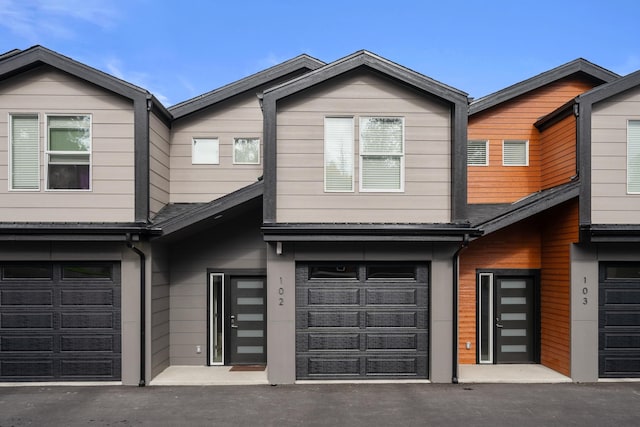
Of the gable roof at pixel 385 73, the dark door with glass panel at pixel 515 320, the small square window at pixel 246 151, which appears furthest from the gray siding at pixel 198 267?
the dark door with glass panel at pixel 515 320

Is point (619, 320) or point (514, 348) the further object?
point (514, 348)

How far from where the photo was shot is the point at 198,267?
1070 cm

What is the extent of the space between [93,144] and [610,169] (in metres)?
10.5

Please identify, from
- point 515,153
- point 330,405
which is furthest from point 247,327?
point 515,153

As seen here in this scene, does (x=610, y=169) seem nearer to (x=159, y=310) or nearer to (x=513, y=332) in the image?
(x=513, y=332)

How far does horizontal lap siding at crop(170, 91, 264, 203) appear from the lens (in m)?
11.1

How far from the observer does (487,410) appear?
7.64 m

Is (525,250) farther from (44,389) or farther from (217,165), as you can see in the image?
(44,389)

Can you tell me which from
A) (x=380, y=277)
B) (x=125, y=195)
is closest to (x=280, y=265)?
(x=380, y=277)

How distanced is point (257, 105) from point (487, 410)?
8.34m

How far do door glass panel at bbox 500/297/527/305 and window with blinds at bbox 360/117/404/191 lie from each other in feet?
13.1

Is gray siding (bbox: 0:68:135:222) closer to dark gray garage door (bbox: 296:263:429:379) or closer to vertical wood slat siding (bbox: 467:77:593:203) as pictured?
dark gray garage door (bbox: 296:263:429:379)

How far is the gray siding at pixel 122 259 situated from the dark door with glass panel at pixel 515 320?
797 cm

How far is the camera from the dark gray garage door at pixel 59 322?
912 cm
